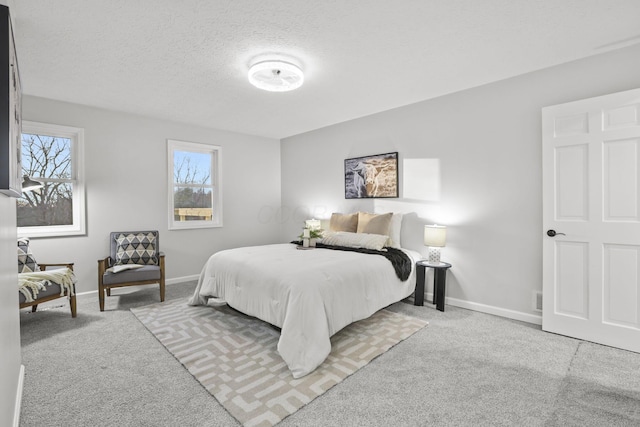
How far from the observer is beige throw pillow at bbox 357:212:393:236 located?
162 inches

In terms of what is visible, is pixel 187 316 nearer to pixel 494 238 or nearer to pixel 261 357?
pixel 261 357

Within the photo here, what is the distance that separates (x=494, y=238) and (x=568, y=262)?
708mm

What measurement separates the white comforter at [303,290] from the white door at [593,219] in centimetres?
150

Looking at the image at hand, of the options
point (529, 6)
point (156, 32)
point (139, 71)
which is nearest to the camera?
point (529, 6)

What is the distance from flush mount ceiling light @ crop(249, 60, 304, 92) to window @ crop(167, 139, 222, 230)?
2.51 meters

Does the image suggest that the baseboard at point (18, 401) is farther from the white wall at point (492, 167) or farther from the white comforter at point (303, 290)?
the white wall at point (492, 167)

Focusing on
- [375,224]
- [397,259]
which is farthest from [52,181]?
[397,259]

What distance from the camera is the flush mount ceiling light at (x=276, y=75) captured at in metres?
2.83

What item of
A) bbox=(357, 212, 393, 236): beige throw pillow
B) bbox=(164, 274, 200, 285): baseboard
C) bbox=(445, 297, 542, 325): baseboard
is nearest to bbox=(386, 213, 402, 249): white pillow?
bbox=(357, 212, 393, 236): beige throw pillow

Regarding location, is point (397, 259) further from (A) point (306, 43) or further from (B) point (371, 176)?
(A) point (306, 43)

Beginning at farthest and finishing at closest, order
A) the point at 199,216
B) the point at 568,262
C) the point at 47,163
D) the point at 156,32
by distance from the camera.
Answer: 1. the point at 199,216
2. the point at 47,163
3. the point at 568,262
4. the point at 156,32

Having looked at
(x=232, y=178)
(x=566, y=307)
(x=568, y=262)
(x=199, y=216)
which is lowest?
Result: (x=566, y=307)

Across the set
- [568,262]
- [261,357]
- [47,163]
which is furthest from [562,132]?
[47,163]

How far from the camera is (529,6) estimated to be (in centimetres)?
216
